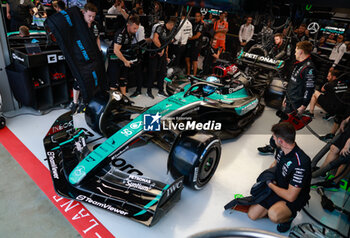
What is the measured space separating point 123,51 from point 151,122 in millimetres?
2378

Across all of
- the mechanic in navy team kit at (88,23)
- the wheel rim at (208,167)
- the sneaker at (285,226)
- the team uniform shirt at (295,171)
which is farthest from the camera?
the mechanic in navy team kit at (88,23)

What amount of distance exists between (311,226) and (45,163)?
327cm

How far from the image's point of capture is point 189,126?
315 centimetres

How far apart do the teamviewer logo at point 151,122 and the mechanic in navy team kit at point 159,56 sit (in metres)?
2.65

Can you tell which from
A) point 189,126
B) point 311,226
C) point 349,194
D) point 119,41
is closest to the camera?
point 311,226

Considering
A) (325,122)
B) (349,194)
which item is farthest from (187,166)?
(325,122)

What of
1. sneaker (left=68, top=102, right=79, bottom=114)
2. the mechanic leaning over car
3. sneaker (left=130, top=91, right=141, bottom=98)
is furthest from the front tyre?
sneaker (left=130, top=91, right=141, bottom=98)

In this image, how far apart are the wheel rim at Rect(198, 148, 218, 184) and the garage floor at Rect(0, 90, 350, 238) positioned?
0.49 feet

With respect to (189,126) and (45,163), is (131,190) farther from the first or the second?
(45,163)

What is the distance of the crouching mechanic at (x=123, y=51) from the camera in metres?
4.59

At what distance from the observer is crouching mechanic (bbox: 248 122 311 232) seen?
8.13ft

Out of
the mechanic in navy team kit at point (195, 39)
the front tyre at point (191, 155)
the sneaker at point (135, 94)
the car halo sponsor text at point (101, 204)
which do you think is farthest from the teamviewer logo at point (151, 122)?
the mechanic in navy team kit at point (195, 39)

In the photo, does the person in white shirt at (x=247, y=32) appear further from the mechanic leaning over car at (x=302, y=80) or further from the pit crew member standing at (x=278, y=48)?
the mechanic leaning over car at (x=302, y=80)

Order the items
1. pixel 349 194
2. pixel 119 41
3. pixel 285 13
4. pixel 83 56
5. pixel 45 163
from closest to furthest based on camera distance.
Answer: pixel 285 13, pixel 349 194, pixel 45 163, pixel 83 56, pixel 119 41
